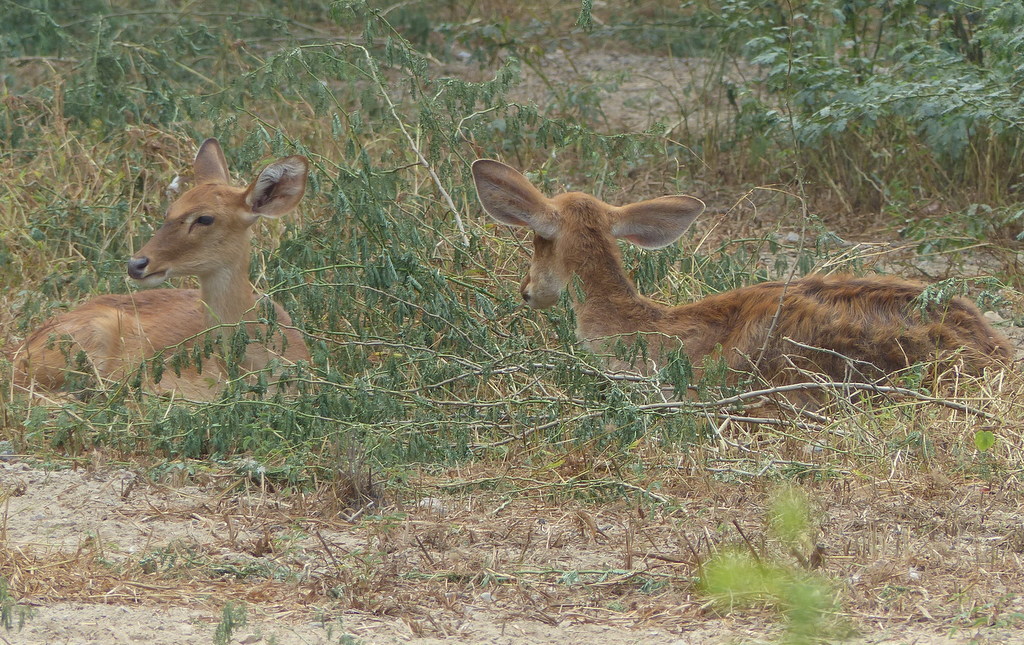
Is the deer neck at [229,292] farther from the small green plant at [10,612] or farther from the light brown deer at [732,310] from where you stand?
the small green plant at [10,612]

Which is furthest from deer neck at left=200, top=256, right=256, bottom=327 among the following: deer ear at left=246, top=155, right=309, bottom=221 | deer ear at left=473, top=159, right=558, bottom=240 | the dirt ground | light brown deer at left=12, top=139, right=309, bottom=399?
the dirt ground

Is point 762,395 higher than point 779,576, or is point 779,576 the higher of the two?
point 779,576

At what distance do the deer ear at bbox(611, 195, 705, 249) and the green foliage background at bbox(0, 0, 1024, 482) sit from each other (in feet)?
1.10

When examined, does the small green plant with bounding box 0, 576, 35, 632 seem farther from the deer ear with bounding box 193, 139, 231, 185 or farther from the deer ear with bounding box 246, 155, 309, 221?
the deer ear with bounding box 193, 139, 231, 185

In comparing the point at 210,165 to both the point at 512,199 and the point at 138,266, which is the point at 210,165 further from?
the point at 512,199

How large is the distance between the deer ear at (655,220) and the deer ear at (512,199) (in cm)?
31

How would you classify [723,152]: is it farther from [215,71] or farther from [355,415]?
[355,415]

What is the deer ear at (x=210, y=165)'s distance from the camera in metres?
7.11

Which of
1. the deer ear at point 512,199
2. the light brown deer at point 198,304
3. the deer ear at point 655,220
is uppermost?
the deer ear at point 512,199

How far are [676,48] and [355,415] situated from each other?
7366 mm

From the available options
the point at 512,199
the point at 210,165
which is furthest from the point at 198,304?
the point at 512,199

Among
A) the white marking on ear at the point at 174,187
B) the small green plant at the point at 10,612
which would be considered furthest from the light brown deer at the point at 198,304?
the small green plant at the point at 10,612

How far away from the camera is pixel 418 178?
8.12 m

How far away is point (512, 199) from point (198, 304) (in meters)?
1.83
